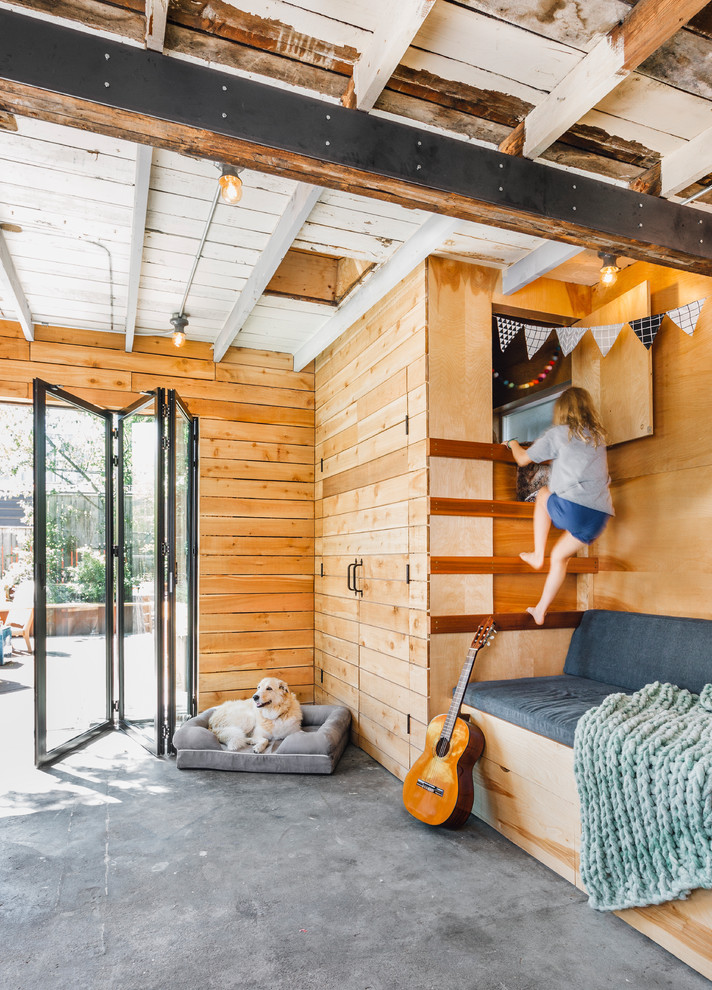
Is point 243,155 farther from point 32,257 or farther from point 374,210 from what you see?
point 32,257

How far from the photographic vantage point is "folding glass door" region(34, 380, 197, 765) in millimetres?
3664

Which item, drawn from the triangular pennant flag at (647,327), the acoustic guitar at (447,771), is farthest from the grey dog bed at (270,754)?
the triangular pennant flag at (647,327)

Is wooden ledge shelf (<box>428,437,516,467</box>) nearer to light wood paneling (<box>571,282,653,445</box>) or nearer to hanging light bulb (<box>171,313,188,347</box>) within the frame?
light wood paneling (<box>571,282,653,445</box>)

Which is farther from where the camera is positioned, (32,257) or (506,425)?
(506,425)

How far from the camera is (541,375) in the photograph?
150 inches

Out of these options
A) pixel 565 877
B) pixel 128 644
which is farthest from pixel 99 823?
pixel 565 877

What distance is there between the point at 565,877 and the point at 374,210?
2709 millimetres

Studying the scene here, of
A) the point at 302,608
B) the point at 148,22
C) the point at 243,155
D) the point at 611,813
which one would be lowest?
the point at 611,813

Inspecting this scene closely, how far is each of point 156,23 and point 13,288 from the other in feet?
7.71

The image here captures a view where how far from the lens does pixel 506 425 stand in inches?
137

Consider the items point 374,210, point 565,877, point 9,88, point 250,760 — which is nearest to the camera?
point 9,88

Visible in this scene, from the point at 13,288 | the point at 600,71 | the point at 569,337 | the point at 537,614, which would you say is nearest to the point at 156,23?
the point at 600,71

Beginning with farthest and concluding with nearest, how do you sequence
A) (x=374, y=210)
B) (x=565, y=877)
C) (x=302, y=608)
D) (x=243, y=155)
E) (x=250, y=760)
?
(x=302, y=608) < (x=250, y=760) < (x=374, y=210) < (x=565, y=877) < (x=243, y=155)

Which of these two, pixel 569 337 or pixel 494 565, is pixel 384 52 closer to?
pixel 569 337
